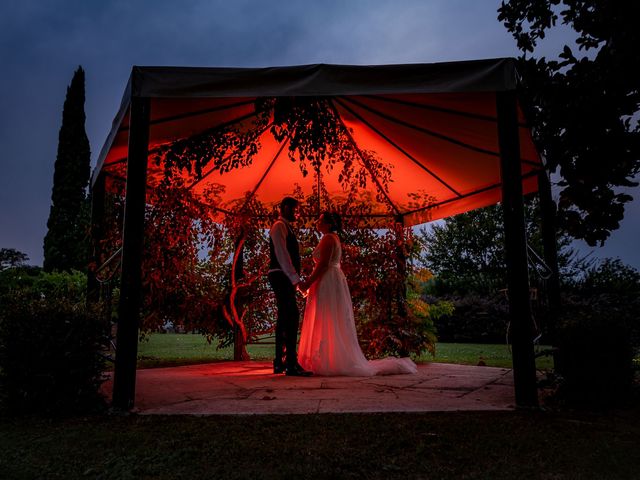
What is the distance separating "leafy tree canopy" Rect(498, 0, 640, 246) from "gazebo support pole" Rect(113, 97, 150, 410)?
2.95 meters

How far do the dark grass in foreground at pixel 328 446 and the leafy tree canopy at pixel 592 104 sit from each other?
1.80 meters

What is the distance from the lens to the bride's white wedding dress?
5.44 metres

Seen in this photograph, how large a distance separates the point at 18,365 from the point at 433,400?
9.43 ft

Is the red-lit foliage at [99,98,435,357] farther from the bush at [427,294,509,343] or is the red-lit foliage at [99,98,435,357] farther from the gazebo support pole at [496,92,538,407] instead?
the bush at [427,294,509,343]

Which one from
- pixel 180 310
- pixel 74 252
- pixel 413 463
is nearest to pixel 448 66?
pixel 413 463

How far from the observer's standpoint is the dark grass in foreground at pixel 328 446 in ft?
6.59

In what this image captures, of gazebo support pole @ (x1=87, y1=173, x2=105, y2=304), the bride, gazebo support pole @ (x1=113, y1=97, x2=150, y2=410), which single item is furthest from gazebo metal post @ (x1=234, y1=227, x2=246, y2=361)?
gazebo support pole @ (x1=113, y1=97, x2=150, y2=410)

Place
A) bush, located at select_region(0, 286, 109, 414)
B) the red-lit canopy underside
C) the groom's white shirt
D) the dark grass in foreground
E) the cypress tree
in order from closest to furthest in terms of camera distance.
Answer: the dark grass in foreground
bush, located at select_region(0, 286, 109, 414)
the red-lit canopy underside
the groom's white shirt
the cypress tree

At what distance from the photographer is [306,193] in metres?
7.79

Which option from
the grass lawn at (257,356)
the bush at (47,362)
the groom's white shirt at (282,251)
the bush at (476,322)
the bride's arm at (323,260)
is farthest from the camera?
the bush at (476,322)

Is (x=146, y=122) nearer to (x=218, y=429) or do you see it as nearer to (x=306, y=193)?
(x=218, y=429)

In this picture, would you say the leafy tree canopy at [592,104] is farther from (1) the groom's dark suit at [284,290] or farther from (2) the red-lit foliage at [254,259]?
(1) the groom's dark suit at [284,290]

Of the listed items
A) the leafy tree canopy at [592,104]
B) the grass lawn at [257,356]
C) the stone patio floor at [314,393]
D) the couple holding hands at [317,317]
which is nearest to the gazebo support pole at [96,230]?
the stone patio floor at [314,393]

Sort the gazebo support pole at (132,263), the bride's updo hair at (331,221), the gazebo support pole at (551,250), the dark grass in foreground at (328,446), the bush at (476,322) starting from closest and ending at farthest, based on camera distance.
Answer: the dark grass in foreground at (328,446)
the gazebo support pole at (132,263)
the gazebo support pole at (551,250)
the bride's updo hair at (331,221)
the bush at (476,322)
